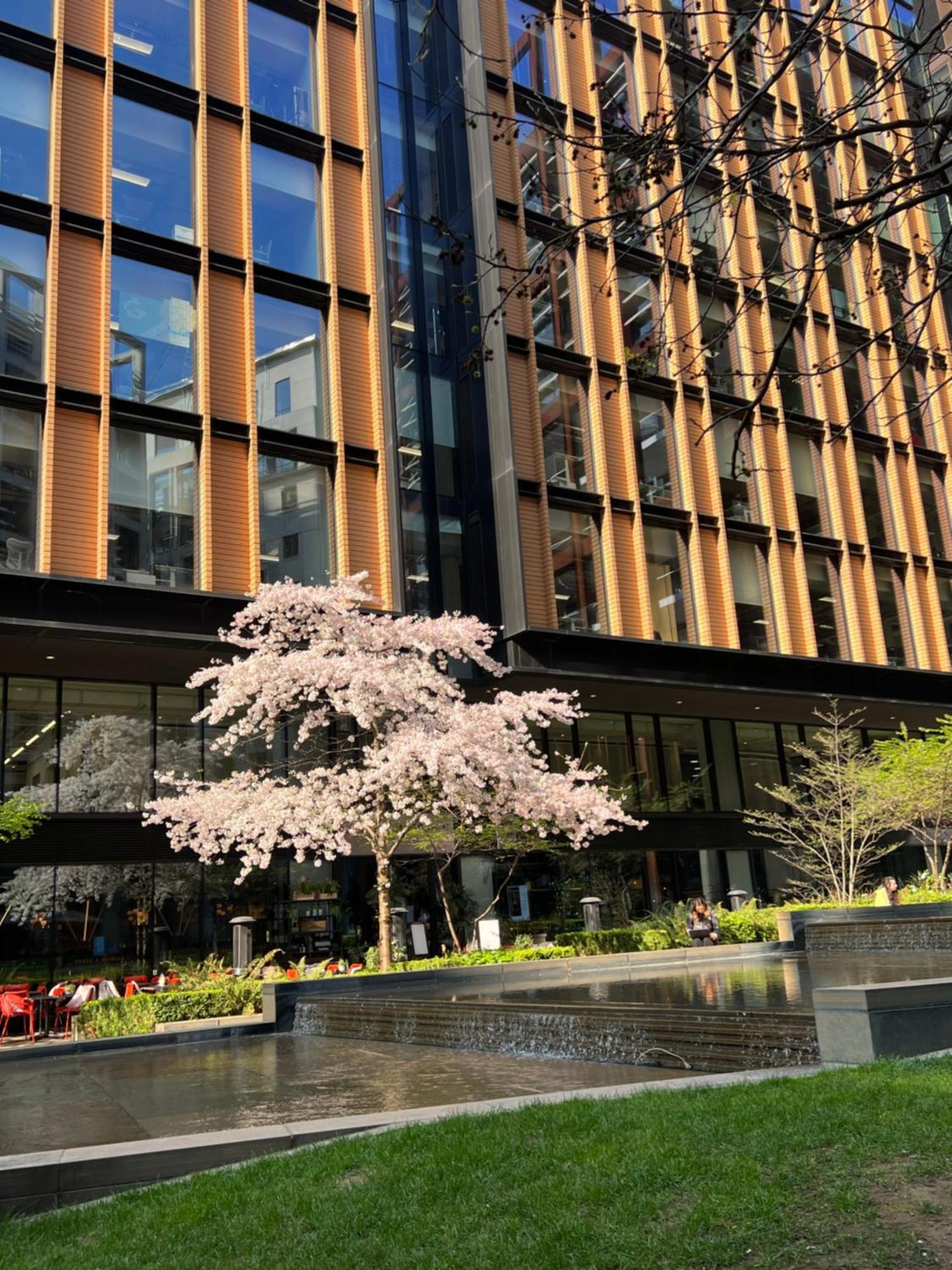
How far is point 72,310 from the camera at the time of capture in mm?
25109

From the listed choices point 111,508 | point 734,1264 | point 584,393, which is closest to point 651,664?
point 584,393

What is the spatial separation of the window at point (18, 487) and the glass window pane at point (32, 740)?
3.76 m

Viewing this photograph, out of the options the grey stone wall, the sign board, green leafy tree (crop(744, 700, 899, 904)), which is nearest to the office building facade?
green leafy tree (crop(744, 700, 899, 904))

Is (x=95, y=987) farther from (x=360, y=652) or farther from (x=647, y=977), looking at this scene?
(x=647, y=977)

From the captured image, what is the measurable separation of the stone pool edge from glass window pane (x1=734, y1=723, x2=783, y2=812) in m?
28.7

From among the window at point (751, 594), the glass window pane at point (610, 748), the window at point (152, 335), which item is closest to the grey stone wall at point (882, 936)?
the glass window pane at point (610, 748)

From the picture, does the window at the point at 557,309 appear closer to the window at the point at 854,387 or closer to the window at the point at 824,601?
the window at the point at 824,601

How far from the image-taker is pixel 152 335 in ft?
86.5

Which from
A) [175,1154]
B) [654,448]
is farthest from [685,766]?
[175,1154]

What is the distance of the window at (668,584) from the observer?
103 ft

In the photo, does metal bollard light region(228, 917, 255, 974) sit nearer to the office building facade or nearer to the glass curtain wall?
the office building facade

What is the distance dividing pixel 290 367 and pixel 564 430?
783 centimetres

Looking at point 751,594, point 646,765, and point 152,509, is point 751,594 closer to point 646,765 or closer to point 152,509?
point 646,765

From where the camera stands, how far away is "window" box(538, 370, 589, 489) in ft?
100
